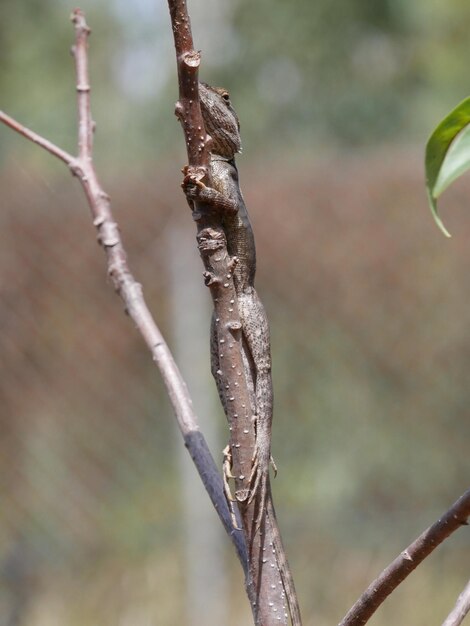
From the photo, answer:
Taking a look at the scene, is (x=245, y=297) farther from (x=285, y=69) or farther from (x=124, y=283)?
(x=285, y=69)

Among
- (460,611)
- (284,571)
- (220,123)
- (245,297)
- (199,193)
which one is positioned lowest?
(460,611)

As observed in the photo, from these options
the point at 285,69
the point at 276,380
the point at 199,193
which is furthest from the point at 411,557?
the point at 285,69

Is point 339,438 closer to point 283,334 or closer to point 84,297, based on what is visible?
point 283,334

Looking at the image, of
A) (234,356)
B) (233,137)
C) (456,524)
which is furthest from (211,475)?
(233,137)

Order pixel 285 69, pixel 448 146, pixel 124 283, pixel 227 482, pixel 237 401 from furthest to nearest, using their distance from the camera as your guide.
A: 1. pixel 285 69
2. pixel 124 283
3. pixel 227 482
4. pixel 237 401
5. pixel 448 146

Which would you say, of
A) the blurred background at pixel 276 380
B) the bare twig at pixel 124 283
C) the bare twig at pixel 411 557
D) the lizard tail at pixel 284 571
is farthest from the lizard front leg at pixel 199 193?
the blurred background at pixel 276 380

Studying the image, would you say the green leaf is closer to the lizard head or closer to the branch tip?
the branch tip
